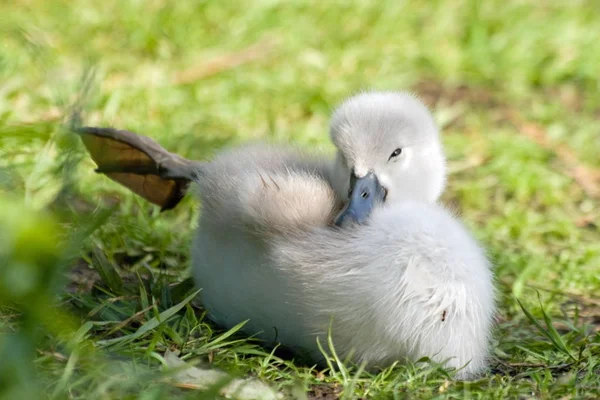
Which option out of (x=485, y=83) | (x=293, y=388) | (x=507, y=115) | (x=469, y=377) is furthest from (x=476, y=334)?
(x=485, y=83)

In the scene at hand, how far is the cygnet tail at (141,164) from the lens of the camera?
3.18 meters

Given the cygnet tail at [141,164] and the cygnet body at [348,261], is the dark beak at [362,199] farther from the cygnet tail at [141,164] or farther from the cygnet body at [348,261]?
the cygnet tail at [141,164]

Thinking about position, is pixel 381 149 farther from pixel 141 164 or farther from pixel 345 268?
pixel 141 164

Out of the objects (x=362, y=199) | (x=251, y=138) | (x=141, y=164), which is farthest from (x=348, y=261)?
(x=251, y=138)

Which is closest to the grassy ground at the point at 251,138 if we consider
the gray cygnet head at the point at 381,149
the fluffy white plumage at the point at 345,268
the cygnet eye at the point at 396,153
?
the fluffy white plumage at the point at 345,268

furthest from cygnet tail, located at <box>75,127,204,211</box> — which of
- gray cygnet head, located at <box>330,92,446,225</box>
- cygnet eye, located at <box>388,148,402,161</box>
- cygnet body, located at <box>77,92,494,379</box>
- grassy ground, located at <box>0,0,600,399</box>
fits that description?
cygnet eye, located at <box>388,148,402,161</box>

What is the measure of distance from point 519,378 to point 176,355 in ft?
3.17

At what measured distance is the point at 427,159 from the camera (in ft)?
10.1

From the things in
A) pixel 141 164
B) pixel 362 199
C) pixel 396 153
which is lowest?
pixel 141 164

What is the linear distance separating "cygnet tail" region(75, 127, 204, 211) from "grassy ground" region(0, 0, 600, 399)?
0.09 metres

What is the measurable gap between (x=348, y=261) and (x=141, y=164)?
1.05 meters

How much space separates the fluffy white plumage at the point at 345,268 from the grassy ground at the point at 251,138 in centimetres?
9

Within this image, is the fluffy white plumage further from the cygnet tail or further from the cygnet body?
the cygnet tail

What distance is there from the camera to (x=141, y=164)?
327 centimetres
